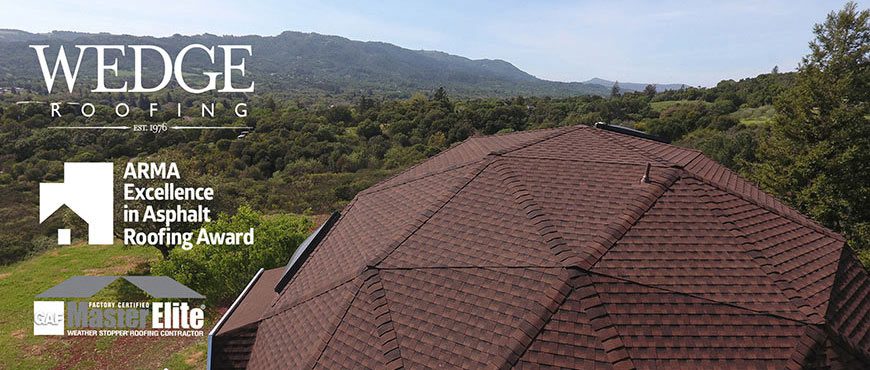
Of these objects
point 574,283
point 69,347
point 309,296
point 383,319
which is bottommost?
point 69,347

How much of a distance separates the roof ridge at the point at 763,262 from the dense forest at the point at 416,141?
14.0 meters

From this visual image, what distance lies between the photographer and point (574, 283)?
7633 millimetres

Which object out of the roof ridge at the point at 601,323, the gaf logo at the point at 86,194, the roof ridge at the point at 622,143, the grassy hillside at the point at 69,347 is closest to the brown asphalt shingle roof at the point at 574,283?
the roof ridge at the point at 601,323

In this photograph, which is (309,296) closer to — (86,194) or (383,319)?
(383,319)

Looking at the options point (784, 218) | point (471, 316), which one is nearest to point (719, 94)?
point (784, 218)

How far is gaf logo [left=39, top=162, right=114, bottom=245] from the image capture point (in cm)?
2503

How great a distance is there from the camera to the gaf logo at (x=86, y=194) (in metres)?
25.0

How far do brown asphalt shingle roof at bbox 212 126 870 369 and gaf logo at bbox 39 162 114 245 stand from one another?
2079cm

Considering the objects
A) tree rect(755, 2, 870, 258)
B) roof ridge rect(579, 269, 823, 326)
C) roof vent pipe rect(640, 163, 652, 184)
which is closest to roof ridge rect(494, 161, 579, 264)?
roof ridge rect(579, 269, 823, 326)

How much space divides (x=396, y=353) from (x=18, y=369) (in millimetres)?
22953

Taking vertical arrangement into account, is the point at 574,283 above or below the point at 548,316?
above

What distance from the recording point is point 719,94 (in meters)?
100

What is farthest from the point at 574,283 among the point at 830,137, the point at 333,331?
the point at 830,137

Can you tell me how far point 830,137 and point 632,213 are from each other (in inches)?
790
